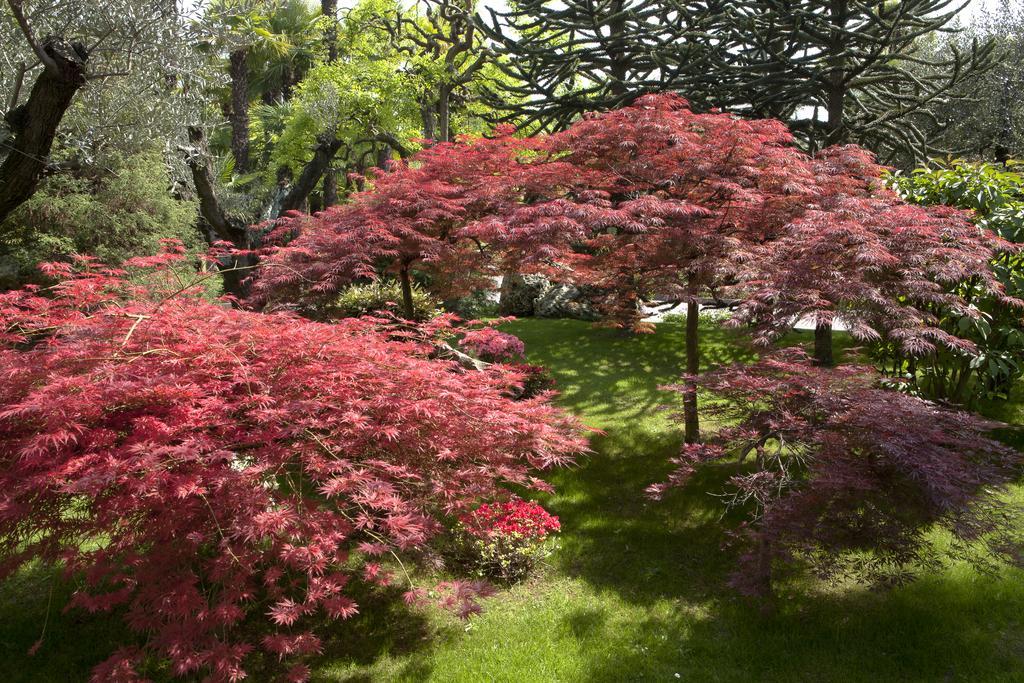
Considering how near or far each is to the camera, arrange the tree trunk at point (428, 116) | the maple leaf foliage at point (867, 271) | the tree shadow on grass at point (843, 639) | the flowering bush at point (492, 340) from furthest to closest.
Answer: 1. the tree trunk at point (428, 116)
2. the flowering bush at point (492, 340)
3. the maple leaf foliage at point (867, 271)
4. the tree shadow on grass at point (843, 639)

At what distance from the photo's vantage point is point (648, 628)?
489 cm

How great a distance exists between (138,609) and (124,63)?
994cm

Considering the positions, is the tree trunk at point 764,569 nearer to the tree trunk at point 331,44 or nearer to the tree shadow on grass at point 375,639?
the tree shadow on grass at point 375,639

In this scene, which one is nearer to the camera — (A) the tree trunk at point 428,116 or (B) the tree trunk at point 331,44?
(A) the tree trunk at point 428,116

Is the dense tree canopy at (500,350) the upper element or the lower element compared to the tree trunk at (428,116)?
lower

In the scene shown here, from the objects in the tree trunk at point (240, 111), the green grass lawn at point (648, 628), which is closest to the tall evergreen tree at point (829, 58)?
the green grass lawn at point (648, 628)

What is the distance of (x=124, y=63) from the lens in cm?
1029

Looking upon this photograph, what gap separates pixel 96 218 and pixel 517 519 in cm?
1051

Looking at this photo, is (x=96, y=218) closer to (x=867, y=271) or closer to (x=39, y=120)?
(x=39, y=120)

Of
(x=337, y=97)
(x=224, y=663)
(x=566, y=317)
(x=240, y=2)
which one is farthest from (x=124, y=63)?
(x=224, y=663)

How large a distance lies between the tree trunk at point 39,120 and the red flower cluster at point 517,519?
20.2 feet

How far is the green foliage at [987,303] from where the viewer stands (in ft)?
22.5

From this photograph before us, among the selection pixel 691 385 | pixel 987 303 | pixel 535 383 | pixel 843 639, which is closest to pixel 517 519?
pixel 691 385

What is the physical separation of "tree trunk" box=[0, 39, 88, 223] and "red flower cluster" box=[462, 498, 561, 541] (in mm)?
6160
